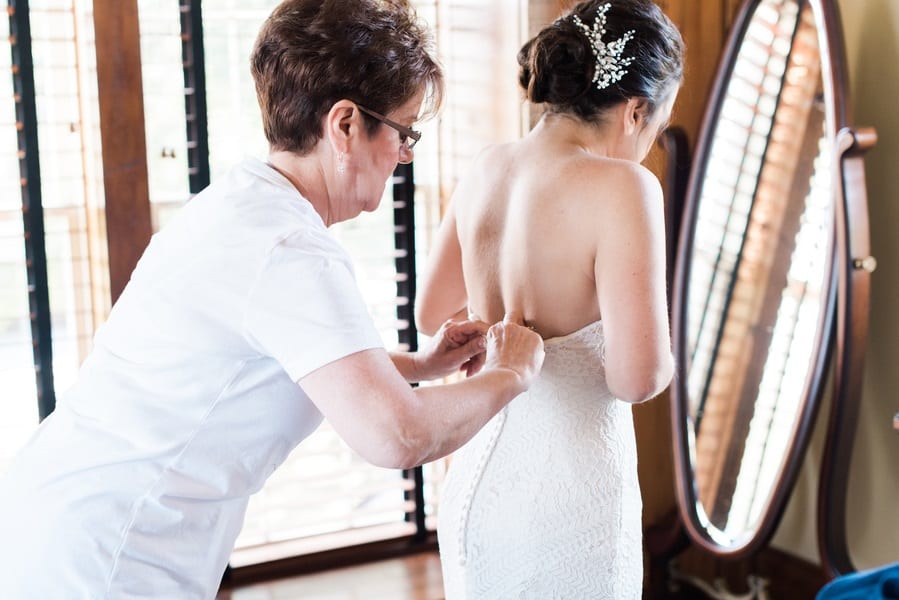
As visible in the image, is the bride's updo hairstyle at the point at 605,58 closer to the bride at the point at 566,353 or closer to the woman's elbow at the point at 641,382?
the bride at the point at 566,353

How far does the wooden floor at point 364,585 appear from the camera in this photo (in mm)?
2666

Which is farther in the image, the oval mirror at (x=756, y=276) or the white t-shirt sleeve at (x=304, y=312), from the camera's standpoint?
the oval mirror at (x=756, y=276)

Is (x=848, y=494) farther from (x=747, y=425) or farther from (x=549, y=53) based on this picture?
(x=549, y=53)

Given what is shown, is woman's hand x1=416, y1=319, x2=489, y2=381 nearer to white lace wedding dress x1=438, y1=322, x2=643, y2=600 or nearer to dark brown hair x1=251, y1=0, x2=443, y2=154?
white lace wedding dress x1=438, y1=322, x2=643, y2=600

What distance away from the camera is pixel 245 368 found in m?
1.12

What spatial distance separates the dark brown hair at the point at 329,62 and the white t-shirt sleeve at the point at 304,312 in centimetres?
20

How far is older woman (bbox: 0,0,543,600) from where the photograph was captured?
104 centimetres

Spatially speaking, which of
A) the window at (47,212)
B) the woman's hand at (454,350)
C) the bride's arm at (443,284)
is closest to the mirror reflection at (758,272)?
the bride's arm at (443,284)

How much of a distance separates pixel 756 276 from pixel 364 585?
133 centimetres

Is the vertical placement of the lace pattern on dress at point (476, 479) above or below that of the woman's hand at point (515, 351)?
below

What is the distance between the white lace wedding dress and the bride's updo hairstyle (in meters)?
0.34

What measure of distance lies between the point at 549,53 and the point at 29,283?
1.51 meters

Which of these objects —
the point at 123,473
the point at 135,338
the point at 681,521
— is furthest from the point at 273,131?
the point at 681,521

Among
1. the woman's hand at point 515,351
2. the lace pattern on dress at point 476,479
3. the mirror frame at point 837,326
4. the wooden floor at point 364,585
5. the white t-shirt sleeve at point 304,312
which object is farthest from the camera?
the wooden floor at point 364,585
